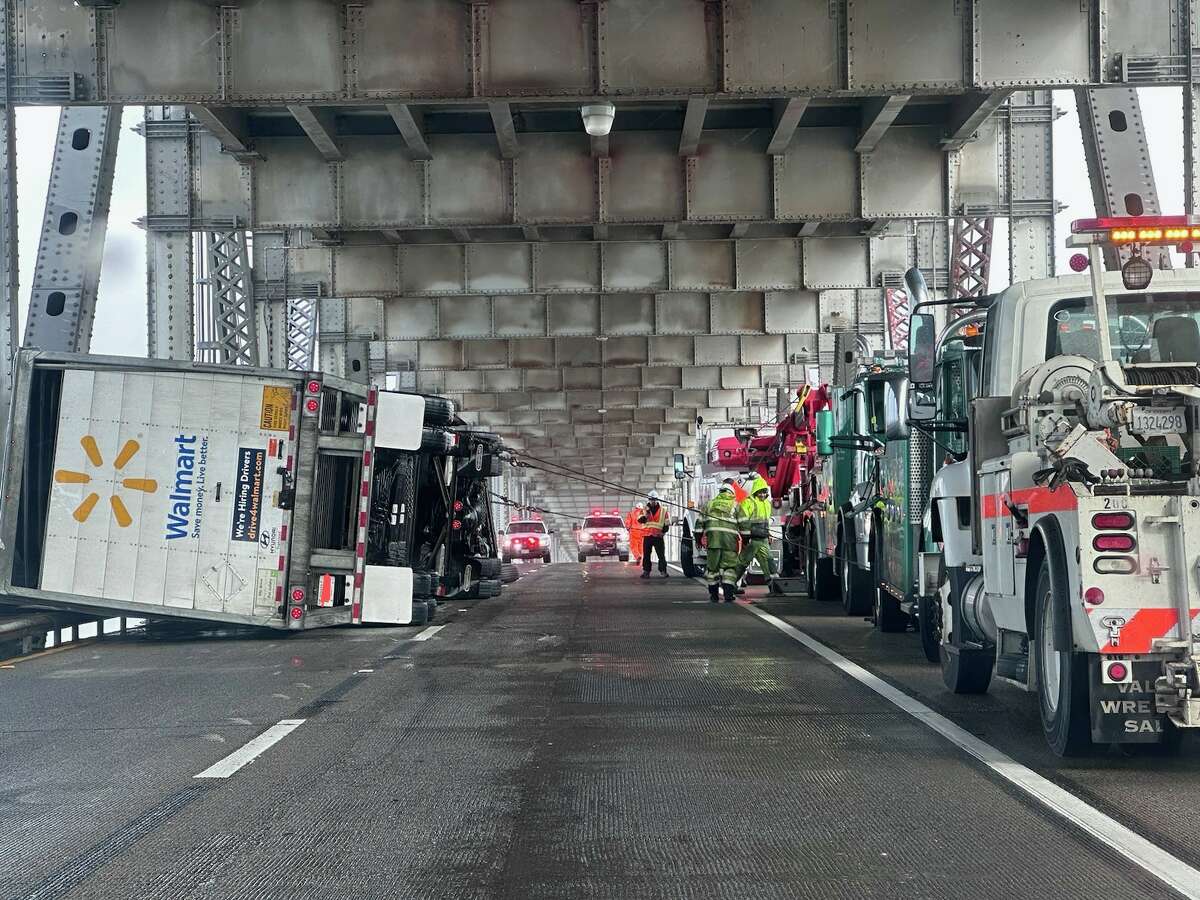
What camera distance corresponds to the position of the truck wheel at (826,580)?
23.4 meters

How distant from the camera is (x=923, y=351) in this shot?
968 centimetres

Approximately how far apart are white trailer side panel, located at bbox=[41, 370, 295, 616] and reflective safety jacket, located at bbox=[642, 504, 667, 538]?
62.9ft

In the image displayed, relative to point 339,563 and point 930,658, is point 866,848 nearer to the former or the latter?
point 930,658

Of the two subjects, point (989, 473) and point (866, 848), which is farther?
point (989, 473)

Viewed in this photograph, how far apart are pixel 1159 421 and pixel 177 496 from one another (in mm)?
10664

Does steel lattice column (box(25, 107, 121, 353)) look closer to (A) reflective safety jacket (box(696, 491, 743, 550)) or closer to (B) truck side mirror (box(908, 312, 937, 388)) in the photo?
(A) reflective safety jacket (box(696, 491, 743, 550))

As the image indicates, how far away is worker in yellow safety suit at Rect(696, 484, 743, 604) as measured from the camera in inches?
937

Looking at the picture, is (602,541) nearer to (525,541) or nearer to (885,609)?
(525,541)

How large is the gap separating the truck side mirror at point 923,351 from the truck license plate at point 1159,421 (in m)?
1.73

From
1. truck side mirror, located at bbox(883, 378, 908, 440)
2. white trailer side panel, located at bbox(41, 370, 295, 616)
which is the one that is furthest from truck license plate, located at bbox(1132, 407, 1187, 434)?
white trailer side panel, located at bbox(41, 370, 295, 616)

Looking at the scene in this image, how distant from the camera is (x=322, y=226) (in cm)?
2275

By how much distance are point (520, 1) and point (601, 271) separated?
1117 centimetres

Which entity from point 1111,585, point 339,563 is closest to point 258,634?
point 339,563

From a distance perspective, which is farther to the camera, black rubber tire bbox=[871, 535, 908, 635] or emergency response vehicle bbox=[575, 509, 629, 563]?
emergency response vehicle bbox=[575, 509, 629, 563]
